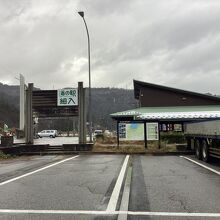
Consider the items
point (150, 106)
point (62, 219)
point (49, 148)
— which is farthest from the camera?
point (150, 106)

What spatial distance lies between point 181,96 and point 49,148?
20894 millimetres

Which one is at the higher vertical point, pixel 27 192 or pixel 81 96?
pixel 81 96

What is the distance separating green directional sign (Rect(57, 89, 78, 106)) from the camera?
35188mm

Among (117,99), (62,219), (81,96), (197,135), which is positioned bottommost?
(62,219)

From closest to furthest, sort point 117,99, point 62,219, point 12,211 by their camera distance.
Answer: point 62,219 < point 12,211 < point 117,99

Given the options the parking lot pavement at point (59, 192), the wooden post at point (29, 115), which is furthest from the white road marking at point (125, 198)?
the wooden post at point (29, 115)

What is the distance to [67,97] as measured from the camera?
35406 mm

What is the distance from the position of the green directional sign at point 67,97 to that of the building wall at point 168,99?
48.2ft

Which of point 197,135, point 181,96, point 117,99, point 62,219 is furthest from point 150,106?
point 117,99

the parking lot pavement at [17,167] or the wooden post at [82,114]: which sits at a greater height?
the wooden post at [82,114]

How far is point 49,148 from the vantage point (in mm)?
32656

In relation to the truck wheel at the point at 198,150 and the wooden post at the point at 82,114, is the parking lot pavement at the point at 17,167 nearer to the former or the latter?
the truck wheel at the point at 198,150

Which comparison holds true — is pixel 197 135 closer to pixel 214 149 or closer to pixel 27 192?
pixel 214 149

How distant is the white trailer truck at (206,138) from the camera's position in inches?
741
